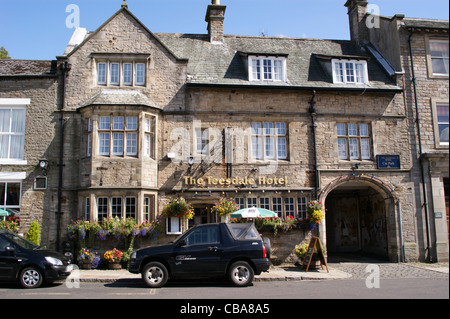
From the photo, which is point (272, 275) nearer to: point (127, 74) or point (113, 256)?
point (113, 256)

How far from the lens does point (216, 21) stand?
19.8 metres

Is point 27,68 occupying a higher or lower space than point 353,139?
higher

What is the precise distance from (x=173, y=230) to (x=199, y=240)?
184 inches

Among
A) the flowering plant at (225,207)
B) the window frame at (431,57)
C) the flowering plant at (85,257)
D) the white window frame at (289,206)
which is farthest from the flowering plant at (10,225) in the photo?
the window frame at (431,57)

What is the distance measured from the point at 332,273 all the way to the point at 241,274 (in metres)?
4.37

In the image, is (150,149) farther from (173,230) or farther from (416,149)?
(416,149)

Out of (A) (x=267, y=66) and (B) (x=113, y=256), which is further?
(A) (x=267, y=66)

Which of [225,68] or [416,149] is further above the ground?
[225,68]

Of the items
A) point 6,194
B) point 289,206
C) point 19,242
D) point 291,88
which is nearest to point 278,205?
point 289,206

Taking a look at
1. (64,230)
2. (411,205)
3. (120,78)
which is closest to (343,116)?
(411,205)

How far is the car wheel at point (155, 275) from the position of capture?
429 inches

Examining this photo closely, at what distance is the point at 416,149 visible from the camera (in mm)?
17297

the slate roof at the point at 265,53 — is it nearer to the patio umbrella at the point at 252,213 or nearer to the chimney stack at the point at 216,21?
the chimney stack at the point at 216,21

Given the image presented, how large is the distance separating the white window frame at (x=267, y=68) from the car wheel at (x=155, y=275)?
9857mm
